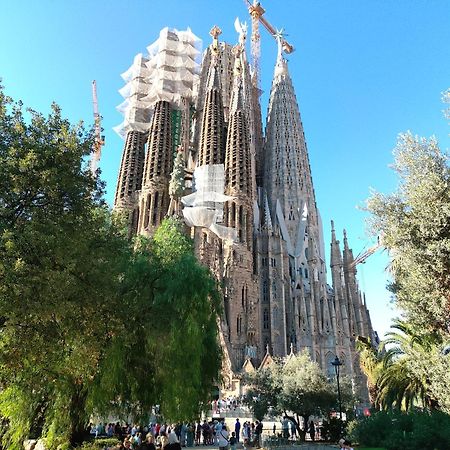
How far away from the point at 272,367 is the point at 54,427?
14.7 metres

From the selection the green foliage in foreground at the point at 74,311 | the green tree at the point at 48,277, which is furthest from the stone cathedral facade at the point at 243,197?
the green tree at the point at 48,277

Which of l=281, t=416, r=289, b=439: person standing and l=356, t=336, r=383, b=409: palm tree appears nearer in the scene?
l=356, t=336, r=383, b=409: palm tree

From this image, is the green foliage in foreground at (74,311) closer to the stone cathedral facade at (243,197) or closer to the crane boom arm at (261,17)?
the stone cathedral facade at (243,197)

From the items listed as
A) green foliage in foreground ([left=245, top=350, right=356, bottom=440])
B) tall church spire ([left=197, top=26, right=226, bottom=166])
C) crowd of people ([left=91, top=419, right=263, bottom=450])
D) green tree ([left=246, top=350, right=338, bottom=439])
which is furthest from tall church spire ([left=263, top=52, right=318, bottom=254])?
crowd of people ([left=91, top=419, right=263, bottom=450])

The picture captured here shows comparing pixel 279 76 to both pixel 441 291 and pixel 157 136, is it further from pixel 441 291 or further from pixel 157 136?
pixel 441 291

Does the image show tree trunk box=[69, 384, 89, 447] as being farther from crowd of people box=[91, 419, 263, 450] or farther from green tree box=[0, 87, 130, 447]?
crowd of people box=[91, 419, 263, 450]

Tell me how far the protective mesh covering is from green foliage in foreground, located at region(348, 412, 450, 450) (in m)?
28.8

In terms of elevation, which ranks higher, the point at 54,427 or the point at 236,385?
the point at 236,385

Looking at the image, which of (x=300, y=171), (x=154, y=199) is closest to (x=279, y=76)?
(x=300, y=171)

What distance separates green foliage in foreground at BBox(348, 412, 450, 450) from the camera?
10.9 metres

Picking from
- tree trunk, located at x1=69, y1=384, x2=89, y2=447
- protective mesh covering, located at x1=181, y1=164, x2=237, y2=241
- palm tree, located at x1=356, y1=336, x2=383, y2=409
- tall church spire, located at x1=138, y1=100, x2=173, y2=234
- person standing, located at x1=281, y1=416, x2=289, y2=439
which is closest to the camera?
tree trunk, located at x1=69, y1=384, x2=89, y2=447

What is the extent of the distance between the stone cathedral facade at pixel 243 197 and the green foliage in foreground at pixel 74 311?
70.3 feet

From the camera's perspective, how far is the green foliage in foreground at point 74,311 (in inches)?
409

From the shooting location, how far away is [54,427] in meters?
12.5
